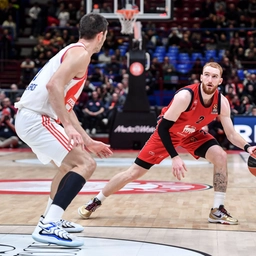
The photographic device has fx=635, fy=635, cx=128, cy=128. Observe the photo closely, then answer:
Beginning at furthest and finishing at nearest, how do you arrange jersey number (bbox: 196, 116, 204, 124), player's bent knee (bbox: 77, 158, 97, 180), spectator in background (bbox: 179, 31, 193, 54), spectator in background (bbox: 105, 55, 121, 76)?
spectator in background (bbox: 179, 31, 193, 54), spectator in background (bbox: 105, 55, 121, 76), jersey number (bbox: 196, 116, 204, 124), player's bent knee (bbox: 77, 158, 97, 180)

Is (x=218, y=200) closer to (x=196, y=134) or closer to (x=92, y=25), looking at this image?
(x=196, y=134)

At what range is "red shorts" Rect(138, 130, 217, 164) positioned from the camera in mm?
6562

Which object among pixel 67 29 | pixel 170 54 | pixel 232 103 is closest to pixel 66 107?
pixel 232 103

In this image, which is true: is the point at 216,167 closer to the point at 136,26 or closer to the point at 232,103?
the point at 136,26

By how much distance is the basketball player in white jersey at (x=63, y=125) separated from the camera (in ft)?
16.2

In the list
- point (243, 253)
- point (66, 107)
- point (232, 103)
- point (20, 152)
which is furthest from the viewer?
point (232, 103)

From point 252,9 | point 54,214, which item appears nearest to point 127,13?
point 252,9

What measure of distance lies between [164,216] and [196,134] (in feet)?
3.05

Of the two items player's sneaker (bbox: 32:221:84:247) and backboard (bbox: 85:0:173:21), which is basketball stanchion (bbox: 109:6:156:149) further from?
player's sneaker (bbox: 32:221:84:247)

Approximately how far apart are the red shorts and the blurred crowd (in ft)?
34.2

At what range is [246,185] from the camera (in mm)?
9617

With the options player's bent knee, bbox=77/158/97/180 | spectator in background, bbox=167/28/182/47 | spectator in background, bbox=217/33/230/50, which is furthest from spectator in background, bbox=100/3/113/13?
player's bent knee, bbox=77/158/97/180

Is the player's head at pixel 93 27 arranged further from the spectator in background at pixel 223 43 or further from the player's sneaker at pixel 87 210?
the spectator in background at pixel 223 43

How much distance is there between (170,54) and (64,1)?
6310 millimetres
